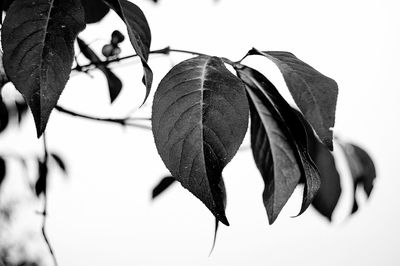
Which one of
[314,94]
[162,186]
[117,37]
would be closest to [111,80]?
[117,37]

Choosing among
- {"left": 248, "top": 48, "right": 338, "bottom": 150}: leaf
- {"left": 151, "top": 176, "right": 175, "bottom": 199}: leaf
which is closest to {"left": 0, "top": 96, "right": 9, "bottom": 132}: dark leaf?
{"left": 151, "top": 176, "right": 175, "bottom": 199}: leaf

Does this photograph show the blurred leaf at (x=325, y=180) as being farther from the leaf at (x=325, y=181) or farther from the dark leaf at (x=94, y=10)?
the dark leaf at (x=94, y=10)

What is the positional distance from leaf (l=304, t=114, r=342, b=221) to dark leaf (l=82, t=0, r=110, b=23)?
221 mm

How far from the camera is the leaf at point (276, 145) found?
292 mm

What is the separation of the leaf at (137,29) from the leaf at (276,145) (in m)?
0.07

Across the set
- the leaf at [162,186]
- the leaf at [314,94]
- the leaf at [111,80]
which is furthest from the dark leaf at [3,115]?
the leaf at [314,94]

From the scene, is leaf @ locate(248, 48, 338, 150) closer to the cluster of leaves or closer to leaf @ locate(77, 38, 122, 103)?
the cluster of leaves

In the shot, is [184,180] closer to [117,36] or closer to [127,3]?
[127,3]

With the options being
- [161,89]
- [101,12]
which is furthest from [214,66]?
[101,12]

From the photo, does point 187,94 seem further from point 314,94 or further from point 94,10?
point 94,10

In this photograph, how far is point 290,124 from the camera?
0.31m

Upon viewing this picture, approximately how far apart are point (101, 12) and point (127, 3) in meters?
0.12

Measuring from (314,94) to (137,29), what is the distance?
0.35ft

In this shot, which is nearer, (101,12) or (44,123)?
(44,123)
